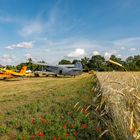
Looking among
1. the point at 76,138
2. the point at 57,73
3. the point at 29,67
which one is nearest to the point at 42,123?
the point at 76,138

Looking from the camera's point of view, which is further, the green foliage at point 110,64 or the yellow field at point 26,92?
the yellow field at point 26,92

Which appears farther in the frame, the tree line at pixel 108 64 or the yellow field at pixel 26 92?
the yellow field at pixel 26 92

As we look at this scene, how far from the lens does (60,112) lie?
293 inches

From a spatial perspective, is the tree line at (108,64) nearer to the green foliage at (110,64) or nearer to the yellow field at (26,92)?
the green foliage at (110,64)

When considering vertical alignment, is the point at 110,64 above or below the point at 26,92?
above

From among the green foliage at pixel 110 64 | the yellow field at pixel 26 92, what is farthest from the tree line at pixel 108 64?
the yellow field at pixel 26 92

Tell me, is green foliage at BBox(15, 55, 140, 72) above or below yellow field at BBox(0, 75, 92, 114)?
above

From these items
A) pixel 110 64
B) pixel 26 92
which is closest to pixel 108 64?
pixel 110 64

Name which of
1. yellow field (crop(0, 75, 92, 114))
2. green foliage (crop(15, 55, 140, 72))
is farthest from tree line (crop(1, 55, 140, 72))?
yellow field (crop(0, 75, 92, 114))

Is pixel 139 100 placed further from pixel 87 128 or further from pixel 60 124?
pixel 60 124

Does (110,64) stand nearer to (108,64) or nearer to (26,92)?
(108,64)

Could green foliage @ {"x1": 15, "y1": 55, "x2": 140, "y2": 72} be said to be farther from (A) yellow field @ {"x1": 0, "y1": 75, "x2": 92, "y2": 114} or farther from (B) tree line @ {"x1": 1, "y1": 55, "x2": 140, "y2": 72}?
(A) yellow field @ {"x1": 0, "y1": 75, "x2": 92, "y2": 114}

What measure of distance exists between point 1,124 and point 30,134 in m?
1.33

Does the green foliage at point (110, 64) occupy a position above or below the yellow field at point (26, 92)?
above
